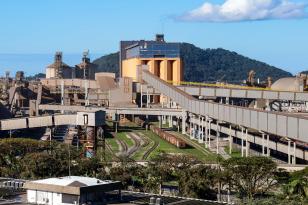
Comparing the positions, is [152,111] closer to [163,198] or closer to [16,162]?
[16,162]

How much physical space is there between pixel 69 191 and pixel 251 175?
1573cm

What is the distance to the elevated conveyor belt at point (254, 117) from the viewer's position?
6112 centimetres

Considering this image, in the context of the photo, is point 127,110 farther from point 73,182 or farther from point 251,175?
point 73,182

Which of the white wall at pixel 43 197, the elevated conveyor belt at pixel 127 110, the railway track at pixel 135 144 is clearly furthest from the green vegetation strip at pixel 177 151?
the white wall at pixel 43 197

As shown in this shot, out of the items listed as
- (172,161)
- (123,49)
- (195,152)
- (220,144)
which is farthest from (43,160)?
(123,49)

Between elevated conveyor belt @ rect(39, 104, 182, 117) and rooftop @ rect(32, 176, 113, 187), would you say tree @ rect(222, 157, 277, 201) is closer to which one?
rooftop @ rect(32, 176, 113, 187)

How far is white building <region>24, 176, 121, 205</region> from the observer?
131 feet

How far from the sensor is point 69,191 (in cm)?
3997

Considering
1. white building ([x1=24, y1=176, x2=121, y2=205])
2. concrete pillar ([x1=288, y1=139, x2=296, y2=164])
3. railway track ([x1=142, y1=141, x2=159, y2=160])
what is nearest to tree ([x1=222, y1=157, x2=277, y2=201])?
white building ([x1=24, y1=176, x2=121, y2=205])

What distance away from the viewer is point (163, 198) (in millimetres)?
43906

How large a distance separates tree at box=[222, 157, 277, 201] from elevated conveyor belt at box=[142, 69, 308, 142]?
8.34 meters

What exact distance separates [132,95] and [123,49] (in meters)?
63.9

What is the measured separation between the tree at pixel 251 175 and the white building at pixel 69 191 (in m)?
11.3

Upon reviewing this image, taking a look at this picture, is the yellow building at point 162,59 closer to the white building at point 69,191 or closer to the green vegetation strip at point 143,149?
the green vegetation strip at point 143,149
